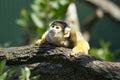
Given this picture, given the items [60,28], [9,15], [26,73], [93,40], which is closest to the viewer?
[26,73]

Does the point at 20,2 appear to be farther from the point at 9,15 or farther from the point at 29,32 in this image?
the point at 29,32

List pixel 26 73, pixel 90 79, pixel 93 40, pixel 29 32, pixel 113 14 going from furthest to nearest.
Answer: pixel 93 40, pixel 113 14, pixel 29 32, pixel 90 79, pixel 26 73

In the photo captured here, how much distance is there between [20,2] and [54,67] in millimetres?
3101

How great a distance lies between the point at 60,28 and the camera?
8.09ft

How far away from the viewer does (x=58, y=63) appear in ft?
7.65

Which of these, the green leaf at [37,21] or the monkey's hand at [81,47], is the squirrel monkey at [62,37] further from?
the green leaf at [37,21]

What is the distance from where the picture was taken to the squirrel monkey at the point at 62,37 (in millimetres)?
2463

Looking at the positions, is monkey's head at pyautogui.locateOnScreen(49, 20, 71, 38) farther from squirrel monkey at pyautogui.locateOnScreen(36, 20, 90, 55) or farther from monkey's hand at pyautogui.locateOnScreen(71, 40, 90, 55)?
monkey's hand at pyautogui.locateOnScreen(71, 40, 90, 55)

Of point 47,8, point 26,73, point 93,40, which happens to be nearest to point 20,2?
point 93,40

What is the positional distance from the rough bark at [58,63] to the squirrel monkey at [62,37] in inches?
3.9

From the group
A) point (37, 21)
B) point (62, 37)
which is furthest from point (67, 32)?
point (37, 21)

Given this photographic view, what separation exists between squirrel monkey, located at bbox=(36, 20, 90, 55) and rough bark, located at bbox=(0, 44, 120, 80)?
0.33 feet

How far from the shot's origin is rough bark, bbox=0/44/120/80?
2.20 metres

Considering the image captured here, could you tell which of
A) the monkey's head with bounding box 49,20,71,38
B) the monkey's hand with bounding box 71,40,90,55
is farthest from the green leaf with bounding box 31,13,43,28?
the monkey's head with bounding box 49,20,71,38
